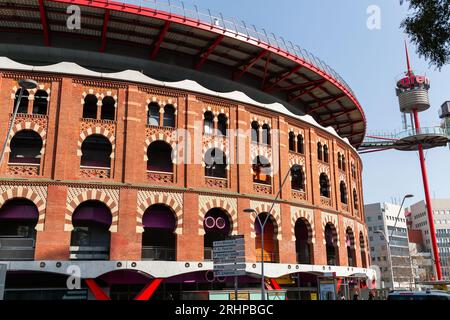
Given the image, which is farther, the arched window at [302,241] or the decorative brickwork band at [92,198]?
the arched window at [302,241]

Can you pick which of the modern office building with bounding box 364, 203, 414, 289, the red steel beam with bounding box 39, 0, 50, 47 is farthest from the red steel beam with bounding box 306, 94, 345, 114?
the modern office building with bounding box 364, 203, 414, 289

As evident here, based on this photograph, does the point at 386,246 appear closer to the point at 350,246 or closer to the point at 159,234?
the point at 350,246

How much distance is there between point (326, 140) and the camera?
41.9 meters

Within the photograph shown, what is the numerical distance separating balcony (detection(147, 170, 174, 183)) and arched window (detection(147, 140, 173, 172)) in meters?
1.78

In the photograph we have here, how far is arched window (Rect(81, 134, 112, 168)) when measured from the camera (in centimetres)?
3108

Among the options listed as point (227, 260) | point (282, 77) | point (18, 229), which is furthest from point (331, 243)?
point (18, 229)

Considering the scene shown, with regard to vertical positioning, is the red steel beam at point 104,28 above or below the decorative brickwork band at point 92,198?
above

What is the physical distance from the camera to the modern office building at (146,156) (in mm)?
27547

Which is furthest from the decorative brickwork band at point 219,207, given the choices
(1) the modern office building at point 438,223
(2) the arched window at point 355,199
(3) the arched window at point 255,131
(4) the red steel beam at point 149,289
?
(1) the modern office building at point 438,223

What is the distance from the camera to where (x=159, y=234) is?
32.3 m

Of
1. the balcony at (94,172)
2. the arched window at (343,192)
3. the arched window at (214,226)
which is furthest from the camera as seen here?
the arched window at (343,192)

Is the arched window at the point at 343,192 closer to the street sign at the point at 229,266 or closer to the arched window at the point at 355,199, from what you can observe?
the arched window at the point at 355,199

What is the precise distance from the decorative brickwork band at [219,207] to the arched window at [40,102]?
40.0 ft
